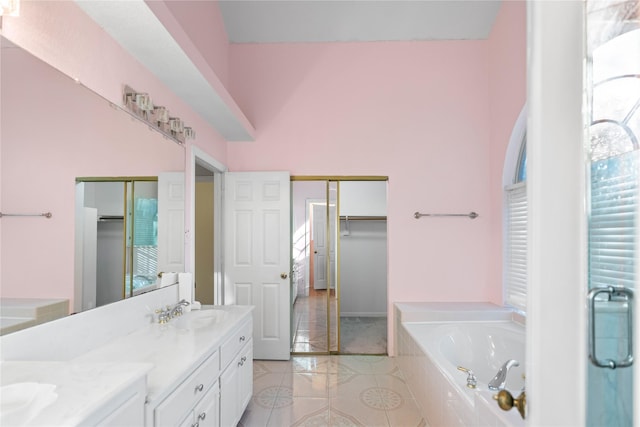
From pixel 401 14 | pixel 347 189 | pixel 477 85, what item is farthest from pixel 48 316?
pixel 477 85

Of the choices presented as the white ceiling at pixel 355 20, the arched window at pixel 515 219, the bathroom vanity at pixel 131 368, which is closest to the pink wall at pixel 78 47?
the bathroom vanity at pixel 131 368

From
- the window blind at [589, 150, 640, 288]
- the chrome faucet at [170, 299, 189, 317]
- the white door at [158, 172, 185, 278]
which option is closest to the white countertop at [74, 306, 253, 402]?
the chrome faucet at [170, 299, 189, 317]

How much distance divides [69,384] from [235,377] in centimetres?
130

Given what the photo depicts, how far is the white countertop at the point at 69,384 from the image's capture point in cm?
84

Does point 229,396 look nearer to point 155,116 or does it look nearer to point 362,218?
point 155,116

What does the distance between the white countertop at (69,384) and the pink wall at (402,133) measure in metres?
2.77

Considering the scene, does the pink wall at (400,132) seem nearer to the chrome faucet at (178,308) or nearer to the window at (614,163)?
the chrome faucet at (178,308)

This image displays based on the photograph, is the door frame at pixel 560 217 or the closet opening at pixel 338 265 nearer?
the door frame at pixel 560 217

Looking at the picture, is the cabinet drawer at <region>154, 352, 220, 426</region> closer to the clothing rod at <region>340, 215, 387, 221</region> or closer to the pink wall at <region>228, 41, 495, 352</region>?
the pink wall at <region>228, 41, 495, 352</region>

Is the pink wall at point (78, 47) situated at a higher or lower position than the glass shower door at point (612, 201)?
higher

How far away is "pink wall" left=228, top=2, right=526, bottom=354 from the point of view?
3.63m

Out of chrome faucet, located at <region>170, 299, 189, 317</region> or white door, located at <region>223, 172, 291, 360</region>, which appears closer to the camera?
chrome faucet, located at <region>170, 299, 189, 317</region>

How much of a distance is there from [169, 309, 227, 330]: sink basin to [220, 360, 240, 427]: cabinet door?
0.29m

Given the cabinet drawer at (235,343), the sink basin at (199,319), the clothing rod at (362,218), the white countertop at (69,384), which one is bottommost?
the cabinet drawer at (235,343)
